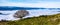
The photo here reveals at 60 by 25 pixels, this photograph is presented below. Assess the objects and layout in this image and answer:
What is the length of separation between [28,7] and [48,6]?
10.3 inches

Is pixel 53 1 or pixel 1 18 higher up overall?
pixel 53 1

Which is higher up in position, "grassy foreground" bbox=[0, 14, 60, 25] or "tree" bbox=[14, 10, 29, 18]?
"tree" bbox=[14, 10, 29, 18]

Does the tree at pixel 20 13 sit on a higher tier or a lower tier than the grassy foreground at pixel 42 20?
higher

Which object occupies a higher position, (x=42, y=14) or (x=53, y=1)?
(x=53, y=1)

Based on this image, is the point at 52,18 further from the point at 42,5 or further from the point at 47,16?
the point at 42,5

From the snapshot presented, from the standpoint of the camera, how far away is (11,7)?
173cm

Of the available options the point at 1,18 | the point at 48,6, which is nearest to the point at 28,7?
the point at 48,6

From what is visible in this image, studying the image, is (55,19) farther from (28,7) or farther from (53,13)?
(28,7)

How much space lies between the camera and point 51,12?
5.74 ft

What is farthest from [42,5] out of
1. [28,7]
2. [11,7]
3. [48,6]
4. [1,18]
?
[1,18]

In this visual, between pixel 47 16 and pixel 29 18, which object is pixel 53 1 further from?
pixel 29 18

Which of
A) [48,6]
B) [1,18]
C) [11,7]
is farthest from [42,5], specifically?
[1,18]

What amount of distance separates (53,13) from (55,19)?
84 mm

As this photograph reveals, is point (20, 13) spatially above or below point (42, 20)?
above
